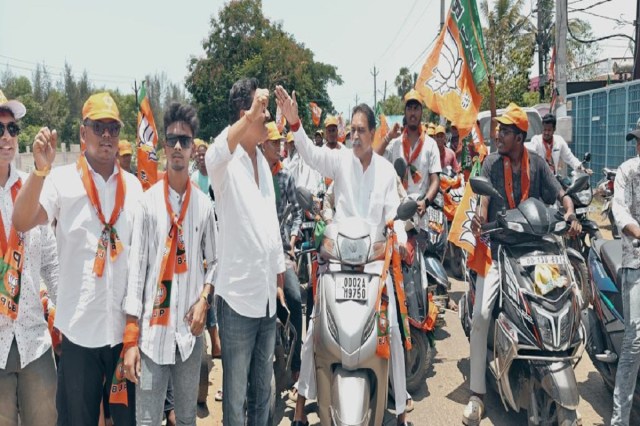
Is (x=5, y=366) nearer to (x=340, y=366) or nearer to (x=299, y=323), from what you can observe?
(x=340, y=366)

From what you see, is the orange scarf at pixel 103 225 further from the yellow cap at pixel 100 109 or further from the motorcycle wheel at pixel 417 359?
the motorcycle wheel at pixel 417 359

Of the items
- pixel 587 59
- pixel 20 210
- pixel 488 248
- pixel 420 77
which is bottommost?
pixel 488 248

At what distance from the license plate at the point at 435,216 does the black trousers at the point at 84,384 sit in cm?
413

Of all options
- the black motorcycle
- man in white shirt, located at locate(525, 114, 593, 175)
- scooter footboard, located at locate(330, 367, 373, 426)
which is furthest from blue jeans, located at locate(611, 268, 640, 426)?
man in white shirt, located at locate(525, 114, 593, 175)

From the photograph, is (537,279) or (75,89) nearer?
(537,279)

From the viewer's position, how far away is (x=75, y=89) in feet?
288

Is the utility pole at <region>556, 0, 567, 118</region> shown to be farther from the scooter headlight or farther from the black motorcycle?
the scooter headlight

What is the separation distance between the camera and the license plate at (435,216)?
252 inches

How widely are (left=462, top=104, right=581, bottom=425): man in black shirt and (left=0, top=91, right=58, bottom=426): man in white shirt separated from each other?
269cm

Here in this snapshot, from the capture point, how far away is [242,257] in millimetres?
2951

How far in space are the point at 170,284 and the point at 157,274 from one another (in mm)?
76

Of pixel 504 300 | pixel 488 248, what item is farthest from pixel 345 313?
pixel 488 248

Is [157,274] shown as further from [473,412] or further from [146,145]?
[146,145]

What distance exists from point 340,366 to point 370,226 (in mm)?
832
